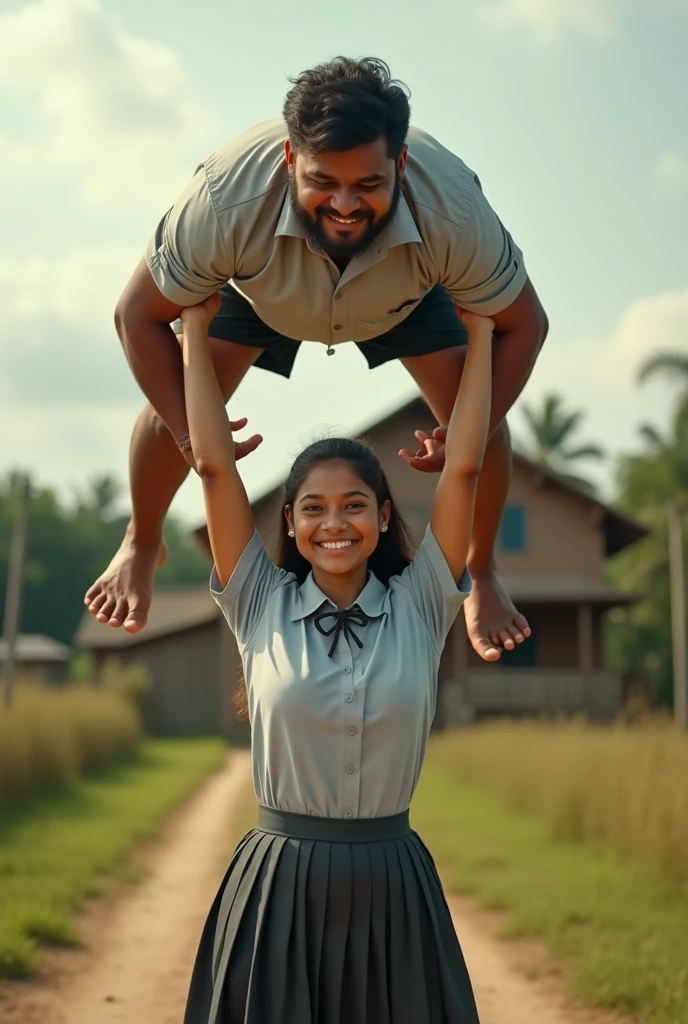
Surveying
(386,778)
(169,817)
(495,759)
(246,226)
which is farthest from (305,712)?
(495,759)

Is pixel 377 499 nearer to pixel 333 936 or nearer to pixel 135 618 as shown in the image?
pixel 135 618

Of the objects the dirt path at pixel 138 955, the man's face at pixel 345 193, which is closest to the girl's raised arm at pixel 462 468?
the man's face at pixel 345 193

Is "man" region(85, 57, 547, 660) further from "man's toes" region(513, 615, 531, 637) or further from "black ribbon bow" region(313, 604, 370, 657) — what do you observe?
"black ribbon bow" region(313, 604, 370, 657)

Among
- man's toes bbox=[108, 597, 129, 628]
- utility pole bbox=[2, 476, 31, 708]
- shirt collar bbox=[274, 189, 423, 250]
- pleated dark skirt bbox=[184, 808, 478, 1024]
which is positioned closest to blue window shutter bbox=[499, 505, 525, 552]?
utility pole bbox=[2, 476, 31, 708]

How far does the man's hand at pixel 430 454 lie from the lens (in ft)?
12.5

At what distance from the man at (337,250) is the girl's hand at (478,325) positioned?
34 millimetres

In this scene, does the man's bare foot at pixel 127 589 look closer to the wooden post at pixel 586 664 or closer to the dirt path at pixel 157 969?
the dirt path at pixel 157 969

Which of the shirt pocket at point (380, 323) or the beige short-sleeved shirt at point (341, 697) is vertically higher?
the shirt pocket at point (380, 323)

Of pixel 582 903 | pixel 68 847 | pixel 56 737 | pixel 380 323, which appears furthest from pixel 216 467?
pixel 56 737

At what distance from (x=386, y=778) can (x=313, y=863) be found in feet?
0.89

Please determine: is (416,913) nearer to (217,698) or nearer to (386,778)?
(386,778)

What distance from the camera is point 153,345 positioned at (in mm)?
3963

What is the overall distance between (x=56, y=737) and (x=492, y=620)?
1254cm

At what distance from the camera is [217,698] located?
33844mm
